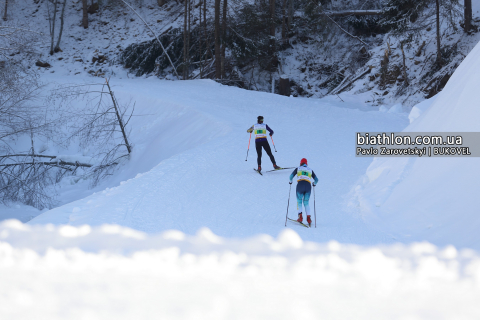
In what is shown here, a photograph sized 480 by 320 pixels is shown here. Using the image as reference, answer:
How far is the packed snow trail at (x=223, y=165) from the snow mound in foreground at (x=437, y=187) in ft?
1.87

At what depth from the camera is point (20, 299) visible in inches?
175

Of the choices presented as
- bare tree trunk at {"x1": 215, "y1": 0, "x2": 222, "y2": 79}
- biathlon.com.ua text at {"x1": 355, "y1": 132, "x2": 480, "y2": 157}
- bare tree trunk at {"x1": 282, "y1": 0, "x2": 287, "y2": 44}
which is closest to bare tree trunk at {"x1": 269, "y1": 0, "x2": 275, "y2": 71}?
bare tree trunk at {"x1": 282, "y1": 0, "x2": 287, "y2": 44}

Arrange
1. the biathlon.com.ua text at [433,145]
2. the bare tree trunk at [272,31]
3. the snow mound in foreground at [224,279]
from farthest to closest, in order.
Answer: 1. the bare tree trunk at [272,31]
2. the biathlon.com.ua text at [433,145]
3. the snow mound in foreground at [224,279]

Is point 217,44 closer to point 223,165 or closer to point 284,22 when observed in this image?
point 284,22

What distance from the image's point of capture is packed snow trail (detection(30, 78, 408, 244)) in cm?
767

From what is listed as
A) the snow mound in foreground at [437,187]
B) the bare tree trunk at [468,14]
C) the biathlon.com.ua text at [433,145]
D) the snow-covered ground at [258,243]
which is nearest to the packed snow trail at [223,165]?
the snow-covered ground at [258,243]

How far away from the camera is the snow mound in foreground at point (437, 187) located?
6.34 metres

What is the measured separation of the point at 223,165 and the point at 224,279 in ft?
22.0

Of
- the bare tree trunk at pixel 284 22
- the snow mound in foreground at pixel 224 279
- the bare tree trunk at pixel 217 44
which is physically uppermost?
the bare tree trunk at pixel 284 22

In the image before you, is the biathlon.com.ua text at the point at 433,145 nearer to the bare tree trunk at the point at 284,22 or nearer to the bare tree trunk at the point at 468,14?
the bare tree trunk at the point at 468,14

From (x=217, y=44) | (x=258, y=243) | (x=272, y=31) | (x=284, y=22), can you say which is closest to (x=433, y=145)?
(x=258, y=243)

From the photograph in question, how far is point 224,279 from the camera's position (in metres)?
5.06

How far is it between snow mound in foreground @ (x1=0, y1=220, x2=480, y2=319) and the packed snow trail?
950 mm

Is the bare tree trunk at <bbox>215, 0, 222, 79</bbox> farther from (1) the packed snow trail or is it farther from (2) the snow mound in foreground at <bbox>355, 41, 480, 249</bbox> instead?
(2) the snow mound in foreground at <bbox>355, 41, 480, 249</bbox>
